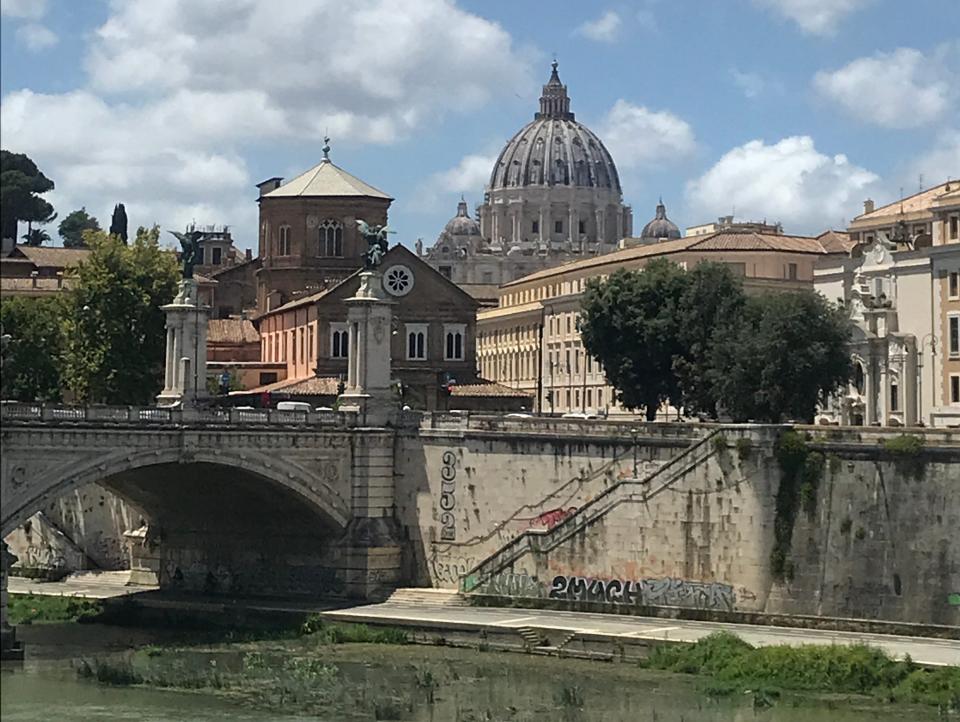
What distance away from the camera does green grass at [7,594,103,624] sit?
6081 cm

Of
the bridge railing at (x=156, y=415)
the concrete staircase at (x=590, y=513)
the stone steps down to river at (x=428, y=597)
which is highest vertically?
the bridge railing at (x=156, y=415)

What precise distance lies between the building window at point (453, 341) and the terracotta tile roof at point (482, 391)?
154cm

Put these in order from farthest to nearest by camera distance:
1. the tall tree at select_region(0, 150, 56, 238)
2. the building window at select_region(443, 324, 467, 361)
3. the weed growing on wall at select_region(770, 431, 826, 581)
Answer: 1. the building window at select_region(443, 324, 467, 361)
2. the weed growing on wall at select_region(770, 431, 826, 581)
3. the tall tree at select_region(0, 150, 56, 238)

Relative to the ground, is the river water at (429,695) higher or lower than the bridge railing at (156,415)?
lower

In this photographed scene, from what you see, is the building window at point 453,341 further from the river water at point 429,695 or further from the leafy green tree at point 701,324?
the river water at point 429,695

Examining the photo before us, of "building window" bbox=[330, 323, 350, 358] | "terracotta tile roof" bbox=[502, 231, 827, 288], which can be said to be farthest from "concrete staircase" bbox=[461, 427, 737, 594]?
"terracotta tile roof" bbox=[502, 231, 827, 288]

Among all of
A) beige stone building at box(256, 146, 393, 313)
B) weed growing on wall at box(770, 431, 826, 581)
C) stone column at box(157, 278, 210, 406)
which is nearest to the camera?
weed growing on wall at box(770, 431, 826, 581)

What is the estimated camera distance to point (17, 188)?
37281 mm

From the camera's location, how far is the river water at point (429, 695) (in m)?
45.8

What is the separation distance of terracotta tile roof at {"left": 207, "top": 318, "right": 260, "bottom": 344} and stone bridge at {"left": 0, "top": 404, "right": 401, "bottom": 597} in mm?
26260

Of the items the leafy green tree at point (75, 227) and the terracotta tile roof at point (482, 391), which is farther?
the leafy green tree at point (75, 227)

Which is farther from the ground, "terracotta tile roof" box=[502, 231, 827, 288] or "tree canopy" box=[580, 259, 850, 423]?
"terracotta tile roof" box=[502, 231, 827, 288]

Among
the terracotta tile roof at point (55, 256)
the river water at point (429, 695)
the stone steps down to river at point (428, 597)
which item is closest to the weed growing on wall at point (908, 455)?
the river water at point (429, 695)

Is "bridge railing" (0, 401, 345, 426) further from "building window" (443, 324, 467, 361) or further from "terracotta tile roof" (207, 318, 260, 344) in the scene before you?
"terracotta tile roof" (207, 318, 260, 344)
